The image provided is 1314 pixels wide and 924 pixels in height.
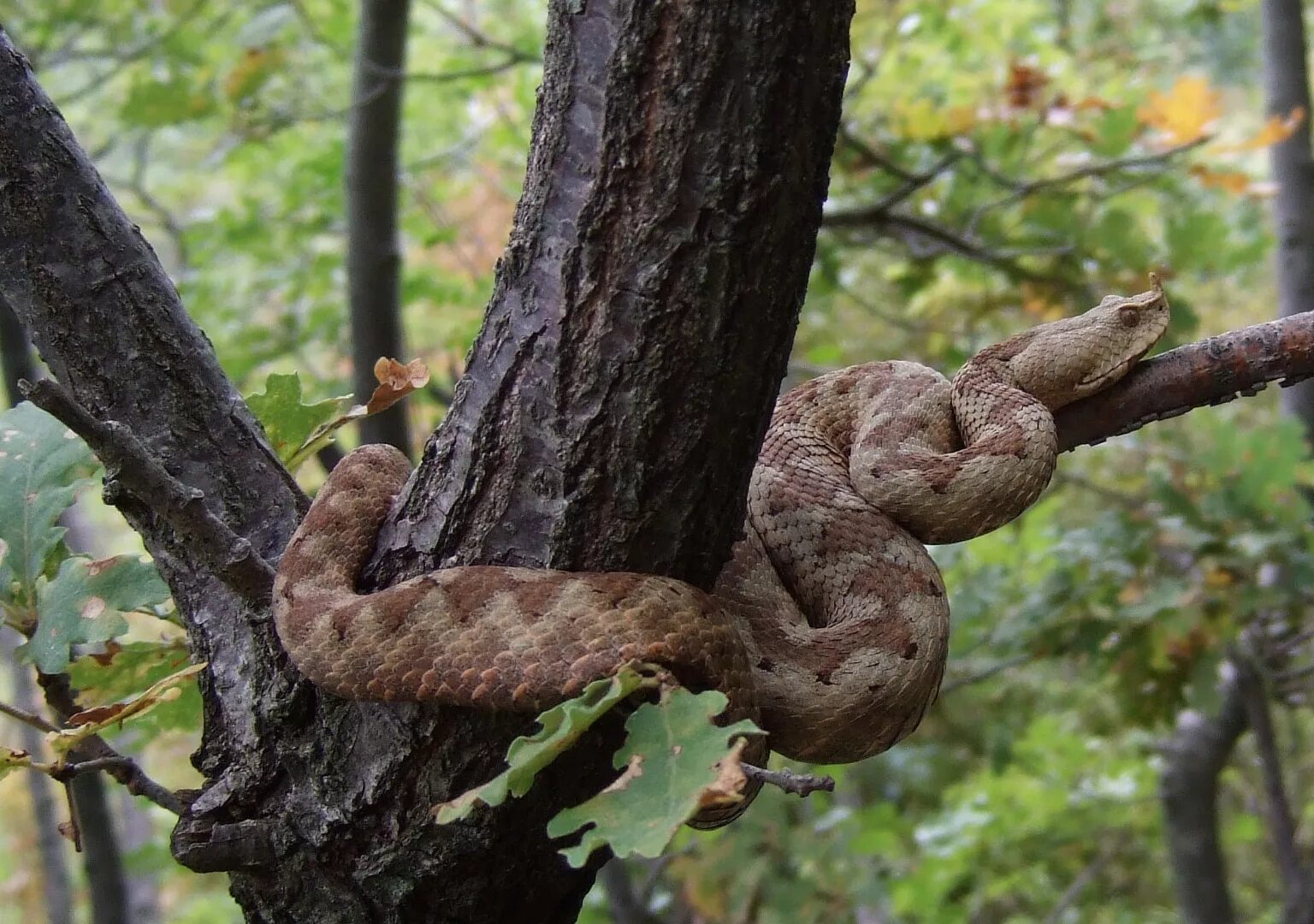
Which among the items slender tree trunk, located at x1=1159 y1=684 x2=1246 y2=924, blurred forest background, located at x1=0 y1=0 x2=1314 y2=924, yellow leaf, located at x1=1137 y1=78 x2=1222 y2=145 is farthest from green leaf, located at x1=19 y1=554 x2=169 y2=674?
slender tree trunk, located at x1=1159 y1=684 x2=1246 y2=924

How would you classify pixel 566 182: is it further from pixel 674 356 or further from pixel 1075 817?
pixel 1075 817

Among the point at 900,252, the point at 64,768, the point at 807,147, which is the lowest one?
the point at 64,768

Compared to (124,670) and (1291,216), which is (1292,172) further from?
(124,670)

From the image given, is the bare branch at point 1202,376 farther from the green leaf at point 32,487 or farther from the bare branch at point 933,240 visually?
the bare branch at point 933,240

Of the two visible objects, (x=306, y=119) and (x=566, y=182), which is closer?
(x=566, y=182)

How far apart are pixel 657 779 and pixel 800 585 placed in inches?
44.3

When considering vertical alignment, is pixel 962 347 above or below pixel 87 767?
above

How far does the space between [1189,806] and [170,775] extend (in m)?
10.6

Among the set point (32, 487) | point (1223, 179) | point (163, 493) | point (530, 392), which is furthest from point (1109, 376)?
point (1223, 179)

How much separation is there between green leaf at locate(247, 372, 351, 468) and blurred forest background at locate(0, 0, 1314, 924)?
0.02 metres

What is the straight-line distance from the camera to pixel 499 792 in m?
1.24

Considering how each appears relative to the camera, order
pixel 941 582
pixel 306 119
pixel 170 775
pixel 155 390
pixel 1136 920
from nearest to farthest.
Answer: pixel 155 390, pixel 941 582, pixel 306 119, pixel 1136 920, pixel 170 775

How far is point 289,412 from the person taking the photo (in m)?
2.23

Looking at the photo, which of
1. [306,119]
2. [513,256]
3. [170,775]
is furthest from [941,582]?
[170,775]
